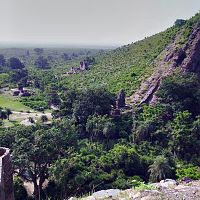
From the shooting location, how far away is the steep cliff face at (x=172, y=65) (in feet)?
180

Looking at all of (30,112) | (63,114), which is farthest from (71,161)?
(30,112)

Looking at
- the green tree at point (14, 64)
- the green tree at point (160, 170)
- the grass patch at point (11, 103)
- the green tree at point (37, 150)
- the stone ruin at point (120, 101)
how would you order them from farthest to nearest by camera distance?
the green tree at point (14, 64), the grass patch at point (11, 103), the stone ruin at point (120, 101), the green tree at point (37, 150), the green tree at point (160, 170)

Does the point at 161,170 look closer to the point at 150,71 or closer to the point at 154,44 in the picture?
the point at 150,71

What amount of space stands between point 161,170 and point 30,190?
11350 mm

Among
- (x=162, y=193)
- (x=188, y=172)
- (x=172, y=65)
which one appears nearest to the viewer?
(x=162, y=193)

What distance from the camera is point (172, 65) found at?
190 feet

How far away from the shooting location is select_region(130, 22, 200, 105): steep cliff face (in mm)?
54875

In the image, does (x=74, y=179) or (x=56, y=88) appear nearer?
(x=74, y=179)

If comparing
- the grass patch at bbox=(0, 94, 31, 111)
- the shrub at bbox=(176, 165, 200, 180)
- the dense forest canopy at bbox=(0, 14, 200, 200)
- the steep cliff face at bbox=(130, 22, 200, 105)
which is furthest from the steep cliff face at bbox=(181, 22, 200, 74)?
the grass patch at bbox=(0, 94, 31, 111)

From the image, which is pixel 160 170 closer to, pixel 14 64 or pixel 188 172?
pixel 188 172

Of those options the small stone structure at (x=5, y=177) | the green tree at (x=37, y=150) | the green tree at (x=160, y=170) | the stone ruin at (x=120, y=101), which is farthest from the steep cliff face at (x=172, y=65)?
the small stone structure at (x=5, y=177)

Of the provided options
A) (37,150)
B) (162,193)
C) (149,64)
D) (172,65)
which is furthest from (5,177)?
(149,64)

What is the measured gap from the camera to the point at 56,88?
7619 centimetres

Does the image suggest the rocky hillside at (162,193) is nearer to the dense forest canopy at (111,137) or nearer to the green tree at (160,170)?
the dense forest canopy at (111,137)
